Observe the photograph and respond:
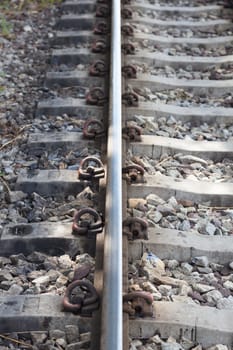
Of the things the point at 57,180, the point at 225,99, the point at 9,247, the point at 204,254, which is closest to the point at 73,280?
the point at 9,247

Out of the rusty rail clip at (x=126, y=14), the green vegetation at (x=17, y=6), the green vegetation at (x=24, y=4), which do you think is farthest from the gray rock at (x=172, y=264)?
the green vegetation at (x=24, y=4)

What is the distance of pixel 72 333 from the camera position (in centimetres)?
259

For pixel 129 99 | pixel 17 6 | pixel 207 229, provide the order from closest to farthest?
pixel 207 229
pixel 129 99
pixel 17 6

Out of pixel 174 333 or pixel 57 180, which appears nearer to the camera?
pixel 174 333

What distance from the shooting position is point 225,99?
465 cm

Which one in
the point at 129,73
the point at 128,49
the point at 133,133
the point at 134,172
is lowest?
the point at 134,172

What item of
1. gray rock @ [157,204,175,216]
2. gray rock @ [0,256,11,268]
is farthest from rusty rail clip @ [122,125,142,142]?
gray rock @ [0,256,11,268]

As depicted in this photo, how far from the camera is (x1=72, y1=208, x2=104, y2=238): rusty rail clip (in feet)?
10.1

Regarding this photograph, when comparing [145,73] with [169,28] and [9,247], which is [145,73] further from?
[9,247]

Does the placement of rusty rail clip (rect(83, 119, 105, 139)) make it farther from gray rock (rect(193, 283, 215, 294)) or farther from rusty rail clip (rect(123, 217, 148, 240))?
gray rock (rect(193, 283, 215, 294))

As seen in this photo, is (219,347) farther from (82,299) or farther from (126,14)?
(126,14)

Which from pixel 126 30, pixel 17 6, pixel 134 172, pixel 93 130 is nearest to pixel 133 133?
pixel 93 130

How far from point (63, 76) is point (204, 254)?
2.15 metres

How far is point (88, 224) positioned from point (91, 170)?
502mm
